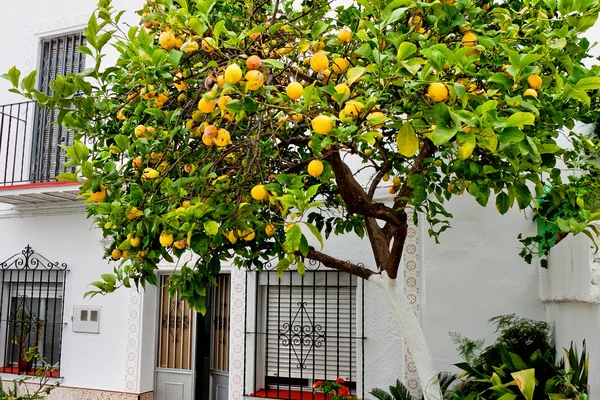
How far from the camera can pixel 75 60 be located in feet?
26.3

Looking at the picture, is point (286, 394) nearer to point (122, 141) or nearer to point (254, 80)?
point (122, 141)

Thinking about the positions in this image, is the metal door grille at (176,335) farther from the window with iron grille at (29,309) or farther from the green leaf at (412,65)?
the green leaf at (412,65)

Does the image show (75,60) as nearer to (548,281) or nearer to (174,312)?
(174,312)

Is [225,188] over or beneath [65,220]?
beneath

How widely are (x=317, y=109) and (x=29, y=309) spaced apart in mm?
6750

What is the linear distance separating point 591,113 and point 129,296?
555cm

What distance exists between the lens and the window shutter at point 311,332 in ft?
20.4

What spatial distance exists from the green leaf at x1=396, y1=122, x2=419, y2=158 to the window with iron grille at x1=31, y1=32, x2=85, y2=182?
6.60 m

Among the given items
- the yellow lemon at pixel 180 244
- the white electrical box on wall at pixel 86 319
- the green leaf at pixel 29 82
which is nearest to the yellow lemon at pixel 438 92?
the yellow lemon at pixel 180 244

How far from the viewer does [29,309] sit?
7.80m

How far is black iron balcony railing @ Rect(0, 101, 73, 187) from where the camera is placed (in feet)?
25.7

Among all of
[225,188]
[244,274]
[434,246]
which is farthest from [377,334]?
[225,188]

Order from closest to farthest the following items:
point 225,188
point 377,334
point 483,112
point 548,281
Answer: point 483,112 → point 225,188 → point 548,281 → point 377,334

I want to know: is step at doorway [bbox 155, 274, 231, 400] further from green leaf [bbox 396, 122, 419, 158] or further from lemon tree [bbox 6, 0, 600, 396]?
green leaf [bbox 396, 122, 419, 158]
